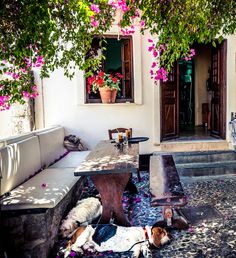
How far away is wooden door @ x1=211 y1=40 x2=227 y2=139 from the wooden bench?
2434mm

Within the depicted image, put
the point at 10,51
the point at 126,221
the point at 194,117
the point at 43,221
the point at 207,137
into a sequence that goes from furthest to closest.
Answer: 1. the point at 194,117
2. the point at 207,137
3. the point at 126,221
4. the point at 43,221
5. the point at 10,51

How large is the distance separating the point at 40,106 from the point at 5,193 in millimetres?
2881

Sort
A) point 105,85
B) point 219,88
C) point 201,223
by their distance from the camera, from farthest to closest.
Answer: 1. point 219,88
2. point 105,85
3. point 201,223

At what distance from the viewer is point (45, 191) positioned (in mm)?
3027

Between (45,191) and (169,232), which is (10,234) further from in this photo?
(169,232)

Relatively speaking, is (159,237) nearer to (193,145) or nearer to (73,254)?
(73,254)

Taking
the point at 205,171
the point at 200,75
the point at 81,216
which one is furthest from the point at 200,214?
the point at 200,75

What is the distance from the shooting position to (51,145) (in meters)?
4.58

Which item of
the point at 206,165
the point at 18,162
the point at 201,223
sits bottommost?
the point at 201,223

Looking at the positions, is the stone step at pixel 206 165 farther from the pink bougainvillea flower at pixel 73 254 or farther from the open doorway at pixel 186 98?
the open doorway at pixel 186 98

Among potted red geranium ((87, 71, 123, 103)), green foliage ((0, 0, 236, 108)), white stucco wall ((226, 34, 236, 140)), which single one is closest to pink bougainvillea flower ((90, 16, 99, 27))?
green foliage ((0, 0, 236, 108))

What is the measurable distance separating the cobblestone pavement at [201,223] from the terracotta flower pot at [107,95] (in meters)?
1.60

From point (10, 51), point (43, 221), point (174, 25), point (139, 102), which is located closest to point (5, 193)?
point (43, 221)

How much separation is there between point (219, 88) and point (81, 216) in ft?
14.1
